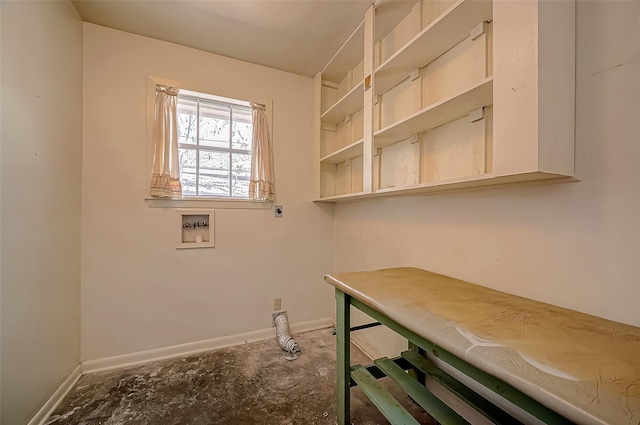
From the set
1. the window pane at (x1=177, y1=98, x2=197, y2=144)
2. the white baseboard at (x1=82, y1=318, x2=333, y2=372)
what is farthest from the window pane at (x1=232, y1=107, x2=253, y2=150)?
the white baseboard at (x1=82, y1=318, x2=333, y2=372)

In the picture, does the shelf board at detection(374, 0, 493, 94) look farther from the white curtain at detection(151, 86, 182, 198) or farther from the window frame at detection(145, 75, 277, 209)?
the white curtain at detection(151, 86, 182, 198)

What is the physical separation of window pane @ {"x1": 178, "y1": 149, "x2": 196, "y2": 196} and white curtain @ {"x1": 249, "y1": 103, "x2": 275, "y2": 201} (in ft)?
1.67

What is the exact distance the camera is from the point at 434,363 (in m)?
1.41

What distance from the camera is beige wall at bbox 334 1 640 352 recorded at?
78 centimetres

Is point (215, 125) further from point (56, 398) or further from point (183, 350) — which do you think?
point (56, 398)

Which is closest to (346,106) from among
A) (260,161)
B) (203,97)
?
(260,161)

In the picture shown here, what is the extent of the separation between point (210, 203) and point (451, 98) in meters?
1.96

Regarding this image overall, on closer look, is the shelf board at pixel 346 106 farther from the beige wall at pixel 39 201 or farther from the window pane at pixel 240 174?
the beige wall at pixel 39 201

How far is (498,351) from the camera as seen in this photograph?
605mm

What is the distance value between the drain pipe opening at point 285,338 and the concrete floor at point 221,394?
0.07 meters

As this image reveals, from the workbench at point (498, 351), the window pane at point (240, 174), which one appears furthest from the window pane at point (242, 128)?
the workbench at point (498, 351)

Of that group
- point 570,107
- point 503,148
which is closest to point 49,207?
point 503,148

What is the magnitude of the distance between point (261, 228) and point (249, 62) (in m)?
1.60

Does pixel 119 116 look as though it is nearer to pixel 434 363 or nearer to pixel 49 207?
pixel 49 207
